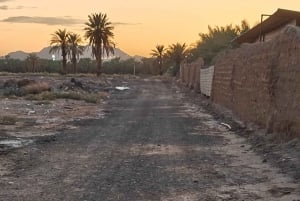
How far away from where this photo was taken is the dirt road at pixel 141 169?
891 cm

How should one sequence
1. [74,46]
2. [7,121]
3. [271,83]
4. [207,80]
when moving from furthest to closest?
[74,46] < [207,80] < [7,121] < [271,83]

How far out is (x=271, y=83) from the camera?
15484mm

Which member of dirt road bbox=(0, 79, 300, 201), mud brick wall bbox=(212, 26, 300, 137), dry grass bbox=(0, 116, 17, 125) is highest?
mud brick wall bbox=(212, 26, 300, 137)

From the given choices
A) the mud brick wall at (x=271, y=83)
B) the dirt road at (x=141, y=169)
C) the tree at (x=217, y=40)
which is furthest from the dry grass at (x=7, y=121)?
the tree at (x=217, y=40)

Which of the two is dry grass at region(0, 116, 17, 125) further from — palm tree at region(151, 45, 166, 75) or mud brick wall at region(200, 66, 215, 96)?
palm tree at region(151, 45, 166, 75)

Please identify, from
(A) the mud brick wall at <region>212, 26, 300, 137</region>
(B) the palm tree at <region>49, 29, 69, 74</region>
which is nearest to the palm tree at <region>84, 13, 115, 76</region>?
(B) the palm tree at <region>49, 29, 69, 74</region>

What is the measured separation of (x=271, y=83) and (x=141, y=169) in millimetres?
5887

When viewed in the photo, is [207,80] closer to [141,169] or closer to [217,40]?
[141,169]

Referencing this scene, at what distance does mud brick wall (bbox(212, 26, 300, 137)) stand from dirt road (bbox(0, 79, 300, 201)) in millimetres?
1097

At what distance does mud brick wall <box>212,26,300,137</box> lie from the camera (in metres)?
13.4

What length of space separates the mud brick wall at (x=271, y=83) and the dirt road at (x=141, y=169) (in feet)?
3.60

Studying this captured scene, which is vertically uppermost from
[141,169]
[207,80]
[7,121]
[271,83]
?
[271,83]

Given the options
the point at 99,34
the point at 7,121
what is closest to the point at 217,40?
the point at 99,34

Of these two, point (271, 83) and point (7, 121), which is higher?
point (271, 83)
